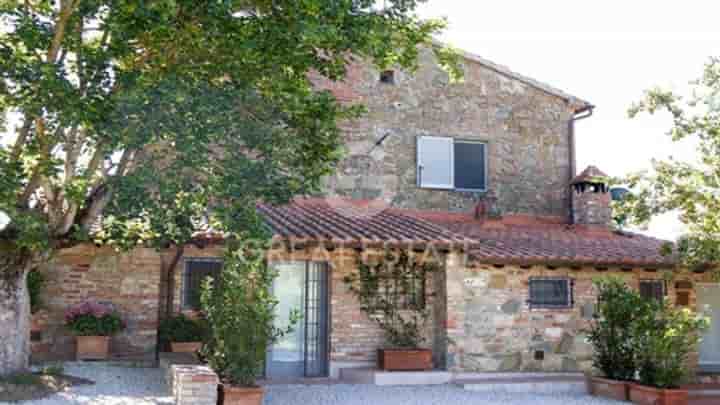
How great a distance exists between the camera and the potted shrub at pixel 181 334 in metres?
13.7

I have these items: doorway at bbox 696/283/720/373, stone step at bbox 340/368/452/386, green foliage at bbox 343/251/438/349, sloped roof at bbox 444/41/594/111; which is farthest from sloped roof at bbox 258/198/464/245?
doorway at bbox 696/283/720/373

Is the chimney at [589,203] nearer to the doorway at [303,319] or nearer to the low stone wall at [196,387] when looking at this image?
the doorway at [303,319]

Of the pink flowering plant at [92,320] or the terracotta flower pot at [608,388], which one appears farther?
the pink flowering plant at [92,320]

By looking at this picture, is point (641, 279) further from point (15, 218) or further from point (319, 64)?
point (15, 218)

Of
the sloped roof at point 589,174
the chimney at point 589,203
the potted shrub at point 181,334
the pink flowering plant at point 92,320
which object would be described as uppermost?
the sloped roof at point 589,174

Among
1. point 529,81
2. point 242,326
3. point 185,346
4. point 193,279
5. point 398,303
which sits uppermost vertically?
point 529,81

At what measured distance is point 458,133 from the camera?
60.6 feet

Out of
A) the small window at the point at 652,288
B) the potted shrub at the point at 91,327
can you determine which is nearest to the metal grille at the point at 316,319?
the potted shrub at the point at 91,327

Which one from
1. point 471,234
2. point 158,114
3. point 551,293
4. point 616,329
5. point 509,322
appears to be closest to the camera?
point 158,114

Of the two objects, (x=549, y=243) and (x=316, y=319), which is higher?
(x=549, y=243)

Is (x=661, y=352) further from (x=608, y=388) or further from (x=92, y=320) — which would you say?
(x=92, y=320)

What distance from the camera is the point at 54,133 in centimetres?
1021

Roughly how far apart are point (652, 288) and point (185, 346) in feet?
30.9

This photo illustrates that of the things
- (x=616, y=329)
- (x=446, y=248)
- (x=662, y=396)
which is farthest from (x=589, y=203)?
(x=662, y=396)
